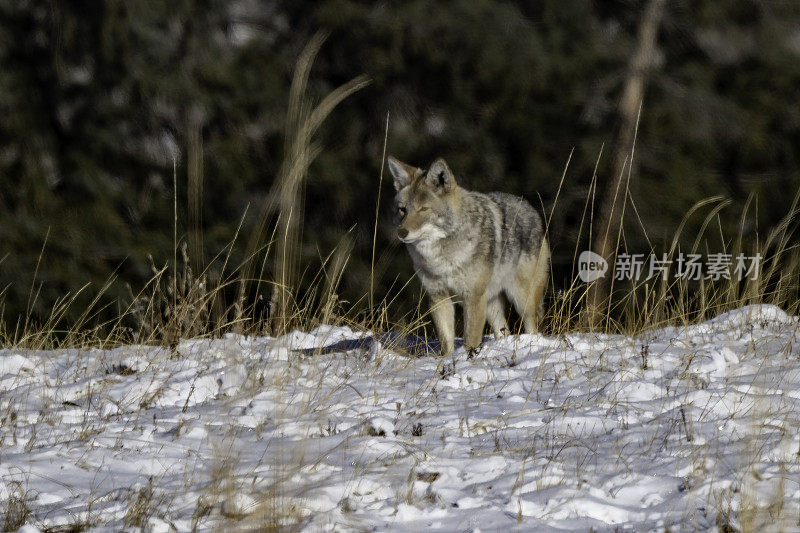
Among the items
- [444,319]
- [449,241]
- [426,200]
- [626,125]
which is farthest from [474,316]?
[626,125]

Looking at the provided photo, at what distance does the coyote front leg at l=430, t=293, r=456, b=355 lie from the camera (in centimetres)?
615

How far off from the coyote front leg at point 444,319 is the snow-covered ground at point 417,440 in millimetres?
817

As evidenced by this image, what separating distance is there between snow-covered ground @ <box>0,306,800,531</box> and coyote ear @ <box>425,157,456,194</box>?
145cm

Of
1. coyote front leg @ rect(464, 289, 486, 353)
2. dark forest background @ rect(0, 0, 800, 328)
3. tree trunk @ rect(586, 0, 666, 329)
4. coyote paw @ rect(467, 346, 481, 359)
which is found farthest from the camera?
dark forest background @ rect(0, 0, 800, 328)

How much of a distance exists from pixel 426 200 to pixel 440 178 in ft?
0.66

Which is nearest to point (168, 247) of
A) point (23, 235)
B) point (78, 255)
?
point (78, 255)

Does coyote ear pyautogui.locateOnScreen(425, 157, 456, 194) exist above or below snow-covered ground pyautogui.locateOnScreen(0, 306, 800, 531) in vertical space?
above

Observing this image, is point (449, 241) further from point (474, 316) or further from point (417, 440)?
point (417, 440)

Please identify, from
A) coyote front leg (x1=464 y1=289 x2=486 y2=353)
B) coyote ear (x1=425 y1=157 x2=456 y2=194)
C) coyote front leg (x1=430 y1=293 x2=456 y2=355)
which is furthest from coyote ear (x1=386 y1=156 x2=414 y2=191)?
coyote front leg (x1=464 y1=289 x2=486 y2=353)

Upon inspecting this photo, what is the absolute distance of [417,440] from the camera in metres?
3.43

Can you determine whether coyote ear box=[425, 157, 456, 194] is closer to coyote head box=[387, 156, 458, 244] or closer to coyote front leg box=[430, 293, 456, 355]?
coyote head box=[387, 156, 458, 244]

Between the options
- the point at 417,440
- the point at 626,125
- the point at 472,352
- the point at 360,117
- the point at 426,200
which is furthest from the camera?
the point at 360,117

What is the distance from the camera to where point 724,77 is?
8016mm

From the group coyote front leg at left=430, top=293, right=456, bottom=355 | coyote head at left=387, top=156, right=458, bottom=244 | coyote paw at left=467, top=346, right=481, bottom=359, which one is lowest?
coyote front leg at left=430, top=293, right=456, bottom=355
